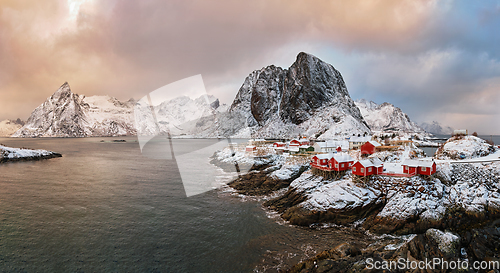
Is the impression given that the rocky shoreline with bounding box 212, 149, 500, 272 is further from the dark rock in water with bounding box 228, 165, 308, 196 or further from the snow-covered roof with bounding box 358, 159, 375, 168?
the dark rock in water with bounding box 228, 165, 308, 196

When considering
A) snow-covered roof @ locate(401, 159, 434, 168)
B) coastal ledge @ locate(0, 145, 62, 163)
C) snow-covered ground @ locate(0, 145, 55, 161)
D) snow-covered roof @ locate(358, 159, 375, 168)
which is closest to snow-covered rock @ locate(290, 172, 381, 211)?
snow-covered roof @ locate(358, 159, 375, 168)

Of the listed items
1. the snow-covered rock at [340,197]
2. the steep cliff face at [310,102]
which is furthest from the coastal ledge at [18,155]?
the steep cliff face at [310,102]

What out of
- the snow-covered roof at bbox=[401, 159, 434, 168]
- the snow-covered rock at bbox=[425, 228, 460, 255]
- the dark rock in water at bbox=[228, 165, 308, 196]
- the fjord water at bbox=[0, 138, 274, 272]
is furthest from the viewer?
the dark rock in water at bbox=[228, 165, 308, 196]

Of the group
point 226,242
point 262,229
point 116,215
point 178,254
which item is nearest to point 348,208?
point 262,229

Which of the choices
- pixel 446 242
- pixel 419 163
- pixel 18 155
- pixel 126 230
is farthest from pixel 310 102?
pixel 126 230

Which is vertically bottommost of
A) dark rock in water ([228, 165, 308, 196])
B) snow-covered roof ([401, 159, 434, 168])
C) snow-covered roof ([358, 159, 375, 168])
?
dark rock in water ([228, 165, 308, 196])

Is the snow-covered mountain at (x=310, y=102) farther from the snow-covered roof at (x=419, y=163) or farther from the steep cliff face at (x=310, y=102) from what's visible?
the snow-covered roof at (x=419, y=163)

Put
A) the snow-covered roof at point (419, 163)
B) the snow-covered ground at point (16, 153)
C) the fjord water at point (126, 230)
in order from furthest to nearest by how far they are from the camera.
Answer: the snow-covered ground at point (16, 153), the snow-covered roof at point (419, 163), the fjord water at point (126, 230)
